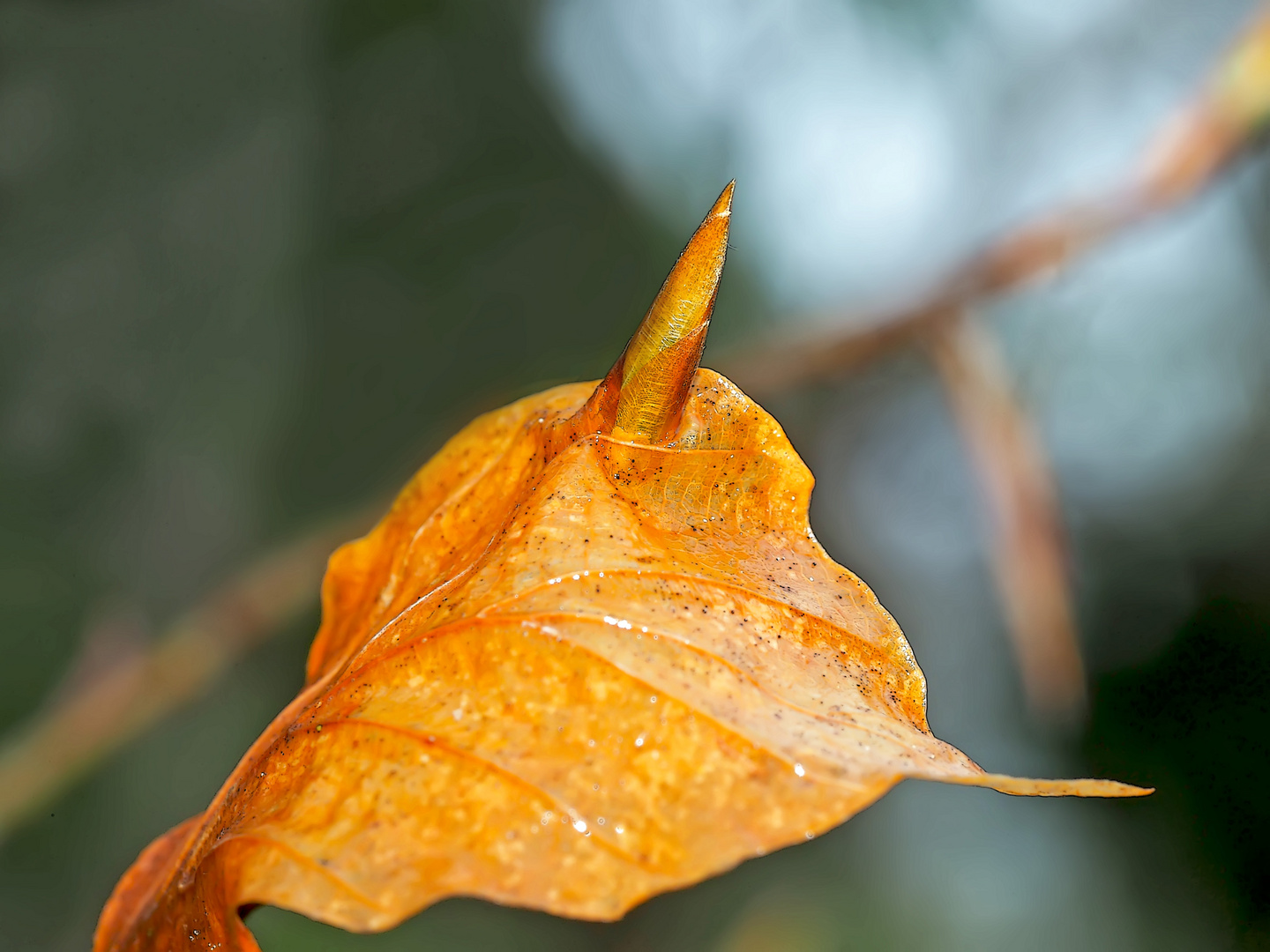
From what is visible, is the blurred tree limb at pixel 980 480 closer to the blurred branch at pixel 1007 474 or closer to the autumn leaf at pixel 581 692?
the blurred branch at pixel 1007 474

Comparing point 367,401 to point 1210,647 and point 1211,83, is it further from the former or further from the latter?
point 1210,647

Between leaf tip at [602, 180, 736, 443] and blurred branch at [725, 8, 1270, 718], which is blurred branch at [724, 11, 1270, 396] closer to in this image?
blurred branch at [725, 8, 1270, 718]

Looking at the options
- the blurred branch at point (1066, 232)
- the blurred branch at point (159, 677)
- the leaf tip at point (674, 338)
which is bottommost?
the blurred branch at point (159, 677)

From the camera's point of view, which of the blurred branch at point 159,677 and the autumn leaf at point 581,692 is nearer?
the autumn leaf at point 581,692

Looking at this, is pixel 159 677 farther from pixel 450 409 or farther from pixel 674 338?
pixel 450 409

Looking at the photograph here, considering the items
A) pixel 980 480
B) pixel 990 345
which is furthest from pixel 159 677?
pixel 990 345

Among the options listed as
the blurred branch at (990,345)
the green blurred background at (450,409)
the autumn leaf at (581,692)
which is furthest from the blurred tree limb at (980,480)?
the autumn leaf at (581,692)

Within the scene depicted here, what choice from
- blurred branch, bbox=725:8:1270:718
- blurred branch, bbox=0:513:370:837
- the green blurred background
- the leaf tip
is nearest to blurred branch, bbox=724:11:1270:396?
blurred branch, bbox=725:8:1270:718

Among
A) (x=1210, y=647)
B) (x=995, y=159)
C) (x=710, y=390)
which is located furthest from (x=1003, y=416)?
(x=1210, y=647)
